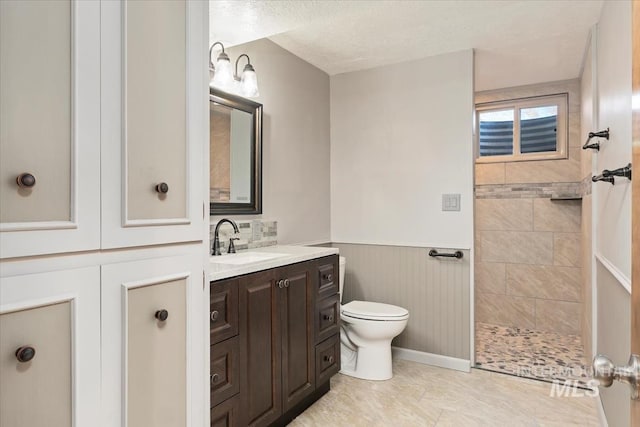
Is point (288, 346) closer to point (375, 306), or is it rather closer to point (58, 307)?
point (375, 306)

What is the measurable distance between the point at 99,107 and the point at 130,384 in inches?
29.0

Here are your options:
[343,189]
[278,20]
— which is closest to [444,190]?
[343,189]

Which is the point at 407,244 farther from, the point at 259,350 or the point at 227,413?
the point at 227,413

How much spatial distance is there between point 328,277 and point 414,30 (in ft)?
5.74

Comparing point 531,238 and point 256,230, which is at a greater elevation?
point 256,230

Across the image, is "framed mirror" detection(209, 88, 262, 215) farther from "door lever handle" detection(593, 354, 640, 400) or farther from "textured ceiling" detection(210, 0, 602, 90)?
"door lever handle" detection(593, 354, 640, 400)

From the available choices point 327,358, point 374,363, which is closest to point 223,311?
point 327,358

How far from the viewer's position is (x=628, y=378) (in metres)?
0.65

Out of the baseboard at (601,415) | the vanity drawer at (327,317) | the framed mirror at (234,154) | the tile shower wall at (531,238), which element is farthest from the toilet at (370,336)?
the tile shower wall at (531,238)

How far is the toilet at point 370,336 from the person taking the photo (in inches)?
104

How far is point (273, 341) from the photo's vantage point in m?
1.97

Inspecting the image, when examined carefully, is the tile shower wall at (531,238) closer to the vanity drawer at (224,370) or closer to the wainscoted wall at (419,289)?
the wainscoted wall at (419,289)

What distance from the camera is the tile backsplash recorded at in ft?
7.75

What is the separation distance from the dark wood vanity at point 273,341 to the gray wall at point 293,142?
62 centimetres
